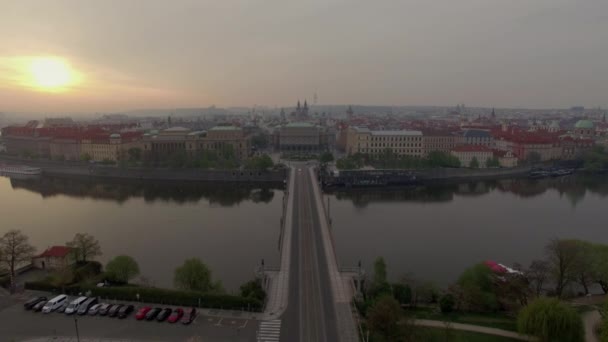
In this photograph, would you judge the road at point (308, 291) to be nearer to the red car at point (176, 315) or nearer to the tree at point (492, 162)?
the red car at point (176, 315)

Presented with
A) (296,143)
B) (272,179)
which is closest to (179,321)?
(272,179)

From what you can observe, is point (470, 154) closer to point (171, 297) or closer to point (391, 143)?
point (391, 143)

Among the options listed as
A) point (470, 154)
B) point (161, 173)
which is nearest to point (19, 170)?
point (161, 173)

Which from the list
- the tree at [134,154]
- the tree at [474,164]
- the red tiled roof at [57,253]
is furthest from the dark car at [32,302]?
the tree at [474,164]

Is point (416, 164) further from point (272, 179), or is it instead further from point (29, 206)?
point (29, 206)

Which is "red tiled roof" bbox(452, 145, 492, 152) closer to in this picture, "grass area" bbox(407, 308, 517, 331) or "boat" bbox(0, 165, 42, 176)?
"grass area" bbox(407, 308, 517, 331)

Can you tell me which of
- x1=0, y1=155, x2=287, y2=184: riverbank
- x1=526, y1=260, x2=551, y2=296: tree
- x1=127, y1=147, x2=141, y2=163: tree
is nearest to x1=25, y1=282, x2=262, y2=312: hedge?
x1=526, y1=260, x2=551, y2=296: tree
